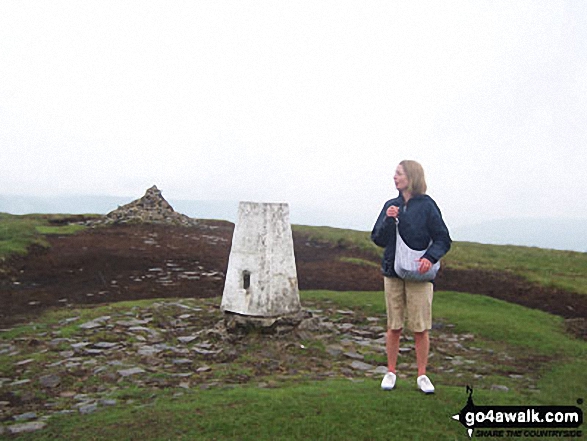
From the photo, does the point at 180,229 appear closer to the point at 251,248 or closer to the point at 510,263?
the point at 510,263

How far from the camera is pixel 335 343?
30.4ft

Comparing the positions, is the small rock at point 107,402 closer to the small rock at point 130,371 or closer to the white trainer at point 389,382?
the small rock at point 130,371

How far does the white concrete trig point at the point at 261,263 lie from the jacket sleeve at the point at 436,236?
12.6ft

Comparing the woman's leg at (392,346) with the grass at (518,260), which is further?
the grass at (518,260)

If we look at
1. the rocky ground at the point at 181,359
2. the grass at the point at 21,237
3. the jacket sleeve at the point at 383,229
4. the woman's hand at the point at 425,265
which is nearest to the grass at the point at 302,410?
the rocky ground at the point at 181,359

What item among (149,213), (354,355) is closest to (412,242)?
(354,355)

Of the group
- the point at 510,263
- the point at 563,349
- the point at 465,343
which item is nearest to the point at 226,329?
the point at 465,343

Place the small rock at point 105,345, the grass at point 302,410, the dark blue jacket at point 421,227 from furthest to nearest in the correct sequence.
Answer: the small rock at point 105,345, the dark blue jacket at point 421,227, the grass at point 302,410

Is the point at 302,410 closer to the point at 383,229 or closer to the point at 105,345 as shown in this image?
the point at 383,229

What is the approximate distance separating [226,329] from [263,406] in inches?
153

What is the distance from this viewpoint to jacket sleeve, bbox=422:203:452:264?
18.5 feet

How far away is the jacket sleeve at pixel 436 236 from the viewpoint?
5641 millimetres

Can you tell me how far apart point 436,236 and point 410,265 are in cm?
45

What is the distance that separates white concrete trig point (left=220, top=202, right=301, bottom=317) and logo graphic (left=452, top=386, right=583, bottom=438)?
13.5ft
